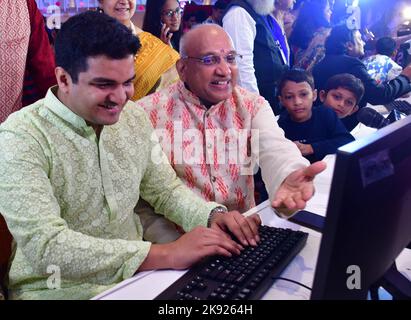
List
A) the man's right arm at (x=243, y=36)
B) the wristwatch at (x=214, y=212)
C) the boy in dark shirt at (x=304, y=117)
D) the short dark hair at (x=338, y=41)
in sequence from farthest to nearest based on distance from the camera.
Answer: the short dark hair at (x=338, y=41)
the man's right arm at (x=243, y=36)
the boy in dark shirt at (x=304, y=117)
the wristwatch at (x=214, y=212)

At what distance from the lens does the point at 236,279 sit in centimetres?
84

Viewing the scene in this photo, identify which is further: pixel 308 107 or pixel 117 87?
pixel 308 107

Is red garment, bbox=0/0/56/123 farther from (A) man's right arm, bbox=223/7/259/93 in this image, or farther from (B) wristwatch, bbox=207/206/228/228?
Answer: (A) man's right arm, bbox=223/7/259/93

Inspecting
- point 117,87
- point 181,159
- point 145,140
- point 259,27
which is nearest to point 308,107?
point 259,27

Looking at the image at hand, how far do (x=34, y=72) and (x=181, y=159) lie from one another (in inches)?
26.4

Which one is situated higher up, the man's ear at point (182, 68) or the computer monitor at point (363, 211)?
the man's ear at point (182, 68)

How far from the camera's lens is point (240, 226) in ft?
3.46

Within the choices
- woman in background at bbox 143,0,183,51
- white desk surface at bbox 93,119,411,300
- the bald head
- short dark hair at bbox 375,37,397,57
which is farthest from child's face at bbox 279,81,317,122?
short dark hair at bbox 375,37,397,57

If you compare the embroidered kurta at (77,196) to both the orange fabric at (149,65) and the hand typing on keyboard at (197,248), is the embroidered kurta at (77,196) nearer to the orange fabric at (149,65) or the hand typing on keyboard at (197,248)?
the hand typing on keyboard at (197,248)

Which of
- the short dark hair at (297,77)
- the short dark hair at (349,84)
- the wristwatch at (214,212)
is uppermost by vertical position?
the short dark hair at (297,77)

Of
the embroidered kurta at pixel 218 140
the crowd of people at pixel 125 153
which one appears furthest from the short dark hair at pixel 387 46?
the embroidered kurta at pixel 218 140

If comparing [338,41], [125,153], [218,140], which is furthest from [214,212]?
[338,41]

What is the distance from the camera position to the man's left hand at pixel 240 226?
1025mm

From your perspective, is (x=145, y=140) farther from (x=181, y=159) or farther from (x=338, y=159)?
(x=338, y=159)
